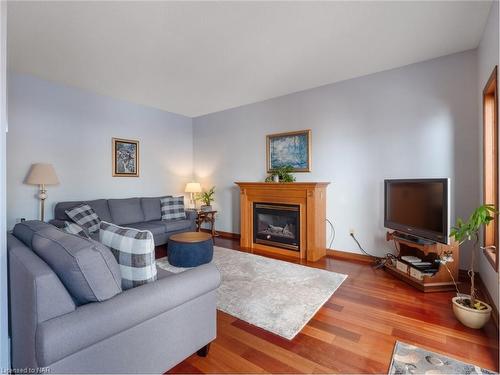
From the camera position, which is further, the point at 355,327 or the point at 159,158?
the point at 159,158

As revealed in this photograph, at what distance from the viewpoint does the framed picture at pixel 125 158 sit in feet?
14.5

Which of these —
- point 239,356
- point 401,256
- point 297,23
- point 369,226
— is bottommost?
point 239,356

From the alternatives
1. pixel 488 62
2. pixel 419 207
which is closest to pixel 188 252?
pixel 419 207

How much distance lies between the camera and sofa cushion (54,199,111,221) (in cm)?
354

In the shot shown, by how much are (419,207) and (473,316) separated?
119cm

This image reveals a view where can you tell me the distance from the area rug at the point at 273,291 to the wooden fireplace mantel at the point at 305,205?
45 centimetres

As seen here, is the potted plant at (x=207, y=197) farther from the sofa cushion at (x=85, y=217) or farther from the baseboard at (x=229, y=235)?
the sofa cushion at (x=85, y=217)

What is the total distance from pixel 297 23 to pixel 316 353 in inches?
108

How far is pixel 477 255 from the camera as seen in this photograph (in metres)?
2.79

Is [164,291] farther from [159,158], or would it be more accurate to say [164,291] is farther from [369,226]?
[159,158]

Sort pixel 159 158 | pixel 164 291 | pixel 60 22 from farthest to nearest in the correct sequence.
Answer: pixel 159 158 → pixel 60 22 → pixel 164 291

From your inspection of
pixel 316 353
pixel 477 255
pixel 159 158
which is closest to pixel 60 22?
pixel 159 158

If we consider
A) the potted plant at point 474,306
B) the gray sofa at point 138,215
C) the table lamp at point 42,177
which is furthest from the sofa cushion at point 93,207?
the potted plant at point 474,306

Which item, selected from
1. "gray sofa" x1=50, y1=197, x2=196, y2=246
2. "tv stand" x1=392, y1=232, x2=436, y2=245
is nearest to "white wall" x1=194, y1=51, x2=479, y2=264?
"tv stand" x1=392, y1=232, x2=436, y2=245
